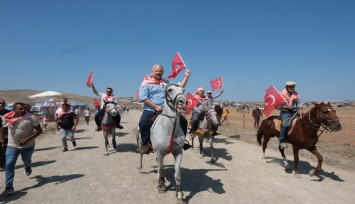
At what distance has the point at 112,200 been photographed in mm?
5586

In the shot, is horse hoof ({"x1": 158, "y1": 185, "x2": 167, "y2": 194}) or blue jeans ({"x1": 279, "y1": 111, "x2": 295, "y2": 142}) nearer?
horse hoof ({"x1": 158, "y1": 185, "x2": 167, "y2": 194})

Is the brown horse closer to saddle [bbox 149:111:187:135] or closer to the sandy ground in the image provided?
the sandy ground

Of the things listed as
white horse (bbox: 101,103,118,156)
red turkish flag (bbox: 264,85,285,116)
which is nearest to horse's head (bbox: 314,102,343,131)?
red turkish flag (bbox: 264,85,285,116)

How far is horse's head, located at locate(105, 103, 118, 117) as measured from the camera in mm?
10500

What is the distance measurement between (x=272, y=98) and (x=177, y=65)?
13.3 feet

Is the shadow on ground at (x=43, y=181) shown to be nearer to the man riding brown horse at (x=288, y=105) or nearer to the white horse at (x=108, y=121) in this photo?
the white horse at (x=108, y=121)

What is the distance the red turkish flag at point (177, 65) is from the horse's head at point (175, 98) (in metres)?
1.44

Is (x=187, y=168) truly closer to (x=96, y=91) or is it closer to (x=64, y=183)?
(x=64, y=183)

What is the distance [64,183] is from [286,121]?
7.45 meters

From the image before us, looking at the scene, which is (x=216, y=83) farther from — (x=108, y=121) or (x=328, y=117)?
(x=328, y=117)

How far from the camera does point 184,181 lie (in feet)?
23.1

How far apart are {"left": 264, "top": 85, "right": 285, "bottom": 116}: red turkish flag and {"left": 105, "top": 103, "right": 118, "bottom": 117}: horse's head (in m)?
6.27

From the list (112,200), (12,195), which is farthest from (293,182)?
(12,195)

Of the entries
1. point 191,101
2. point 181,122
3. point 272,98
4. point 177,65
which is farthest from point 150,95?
point 272,98
